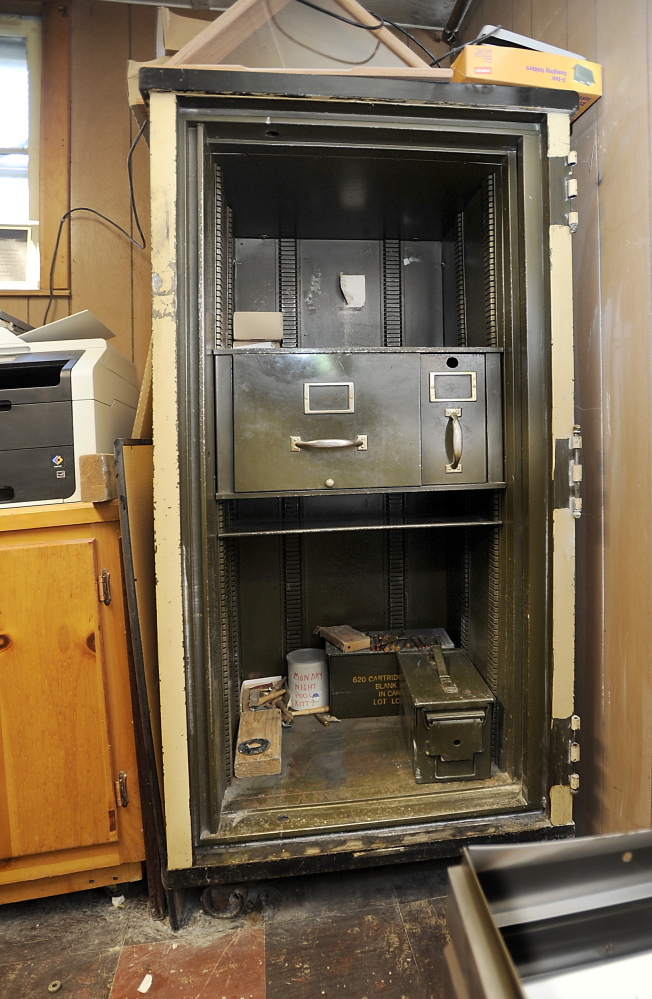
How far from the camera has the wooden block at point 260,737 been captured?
1287mm

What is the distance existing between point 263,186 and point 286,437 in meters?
0.69

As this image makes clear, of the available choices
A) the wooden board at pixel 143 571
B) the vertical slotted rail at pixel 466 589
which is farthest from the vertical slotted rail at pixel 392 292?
the wooden board at pixel 143 571

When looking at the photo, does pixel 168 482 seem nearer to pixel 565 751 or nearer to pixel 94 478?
pixel 94 478

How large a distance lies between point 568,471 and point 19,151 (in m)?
2.08

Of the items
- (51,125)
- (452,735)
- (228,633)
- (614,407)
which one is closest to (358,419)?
(614,407)

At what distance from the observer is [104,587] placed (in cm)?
115

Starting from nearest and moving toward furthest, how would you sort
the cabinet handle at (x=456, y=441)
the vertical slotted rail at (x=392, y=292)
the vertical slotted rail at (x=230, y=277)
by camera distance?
the cabinet handle at (x=456, y=441)
the vertical slotted rail at (x=230, y=277)
the vertical slotted rail at (x=392, y=292)

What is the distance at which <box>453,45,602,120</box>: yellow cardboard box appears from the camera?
1.06 meters

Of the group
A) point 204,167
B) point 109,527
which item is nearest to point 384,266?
point 204,167

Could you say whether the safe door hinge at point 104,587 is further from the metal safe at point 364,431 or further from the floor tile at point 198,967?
the floor tile at point 198,967

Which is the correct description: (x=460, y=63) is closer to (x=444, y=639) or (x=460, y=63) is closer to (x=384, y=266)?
(x=384, y=266)

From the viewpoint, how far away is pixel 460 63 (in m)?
1.07

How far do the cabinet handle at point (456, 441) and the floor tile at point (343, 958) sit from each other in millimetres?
1060

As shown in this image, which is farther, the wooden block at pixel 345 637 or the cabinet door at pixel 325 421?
the wooden block at pixel 345 637
